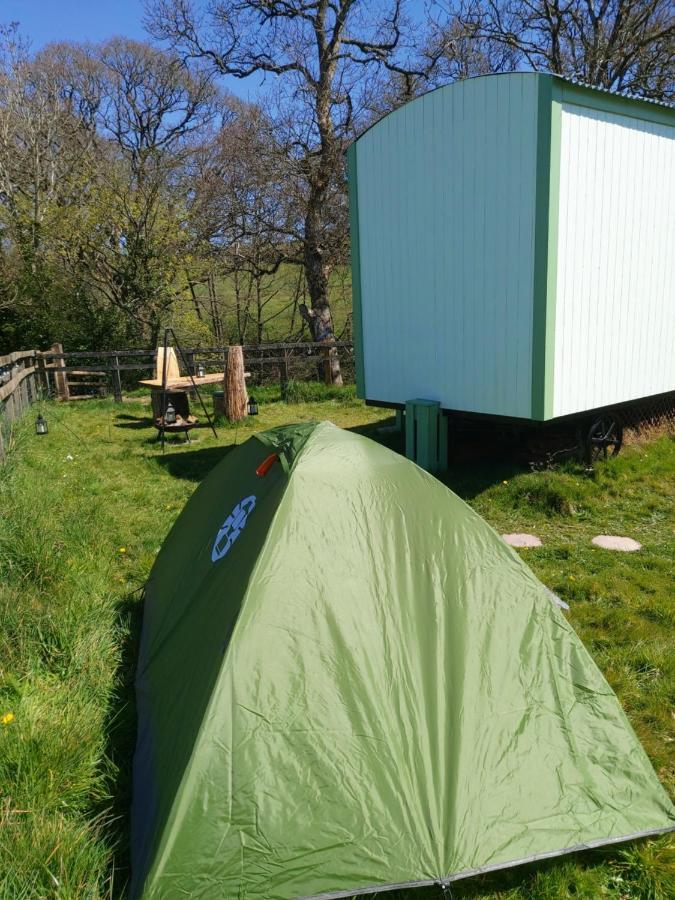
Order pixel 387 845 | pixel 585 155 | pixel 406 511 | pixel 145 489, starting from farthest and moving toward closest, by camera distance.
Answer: pixel 145 489 → pixel 585 155 → pixel 406 511 → pixel 387 845

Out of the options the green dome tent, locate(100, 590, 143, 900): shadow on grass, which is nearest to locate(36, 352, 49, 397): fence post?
locate(100, 590, 143, 900): shadow on grass

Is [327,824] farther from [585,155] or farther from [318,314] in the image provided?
[318,314]

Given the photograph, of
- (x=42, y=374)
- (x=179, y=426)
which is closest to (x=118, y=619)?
(x=179, y=426)

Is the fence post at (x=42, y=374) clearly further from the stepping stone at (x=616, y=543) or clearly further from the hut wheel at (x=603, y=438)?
the stepping stone at (x=616, y=543)

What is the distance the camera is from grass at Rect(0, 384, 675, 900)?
212 cm

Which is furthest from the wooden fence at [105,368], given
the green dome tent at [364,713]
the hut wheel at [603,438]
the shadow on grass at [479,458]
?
the green dome tent at [364,713]

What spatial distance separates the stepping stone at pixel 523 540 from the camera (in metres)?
5.12

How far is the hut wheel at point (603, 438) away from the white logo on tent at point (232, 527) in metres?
4.65

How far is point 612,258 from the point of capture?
6141 millimetres

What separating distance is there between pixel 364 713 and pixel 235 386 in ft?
27.3

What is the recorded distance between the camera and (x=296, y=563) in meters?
2.42

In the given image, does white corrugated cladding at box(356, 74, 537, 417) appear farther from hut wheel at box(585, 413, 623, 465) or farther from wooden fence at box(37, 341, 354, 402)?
wooden fence at box(37, 341, 354, 402)

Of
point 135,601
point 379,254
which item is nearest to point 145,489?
point 135,601

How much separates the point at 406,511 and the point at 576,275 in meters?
4.10
